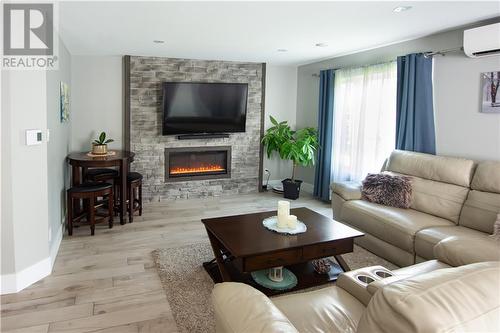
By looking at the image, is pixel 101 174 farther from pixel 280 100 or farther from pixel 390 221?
pixel 390 221

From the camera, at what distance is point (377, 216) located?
356cm

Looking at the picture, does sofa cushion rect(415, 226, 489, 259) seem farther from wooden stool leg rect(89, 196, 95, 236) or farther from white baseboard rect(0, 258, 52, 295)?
wooden stool leg rect(89, 196, 95, 236)

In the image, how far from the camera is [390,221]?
3.41 m

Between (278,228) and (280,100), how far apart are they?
3953 millimetres

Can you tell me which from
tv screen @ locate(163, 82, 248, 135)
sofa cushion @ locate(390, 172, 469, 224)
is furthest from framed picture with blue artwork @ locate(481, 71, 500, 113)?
tv screen @ locate(163, 82, 248, 135)

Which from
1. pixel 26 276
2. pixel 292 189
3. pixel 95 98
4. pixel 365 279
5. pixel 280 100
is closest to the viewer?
pixel 365 279

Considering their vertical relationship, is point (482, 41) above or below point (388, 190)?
above

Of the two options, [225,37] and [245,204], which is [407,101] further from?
[245,204]

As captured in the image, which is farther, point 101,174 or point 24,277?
point 101,174

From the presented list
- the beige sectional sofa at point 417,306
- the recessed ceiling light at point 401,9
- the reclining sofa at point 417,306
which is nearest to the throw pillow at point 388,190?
the recessed ceiling light at point 401,9

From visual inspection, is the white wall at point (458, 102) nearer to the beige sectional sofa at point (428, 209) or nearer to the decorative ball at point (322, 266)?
the beige sectional sofa at point (428, 209)

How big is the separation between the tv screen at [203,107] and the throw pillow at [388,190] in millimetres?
2733

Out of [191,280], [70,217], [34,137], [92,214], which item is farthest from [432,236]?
[70,217]

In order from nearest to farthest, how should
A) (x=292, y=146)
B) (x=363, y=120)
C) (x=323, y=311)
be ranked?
(x=323, y=311) → (x=363, y=120) → (x=292, y=146)
